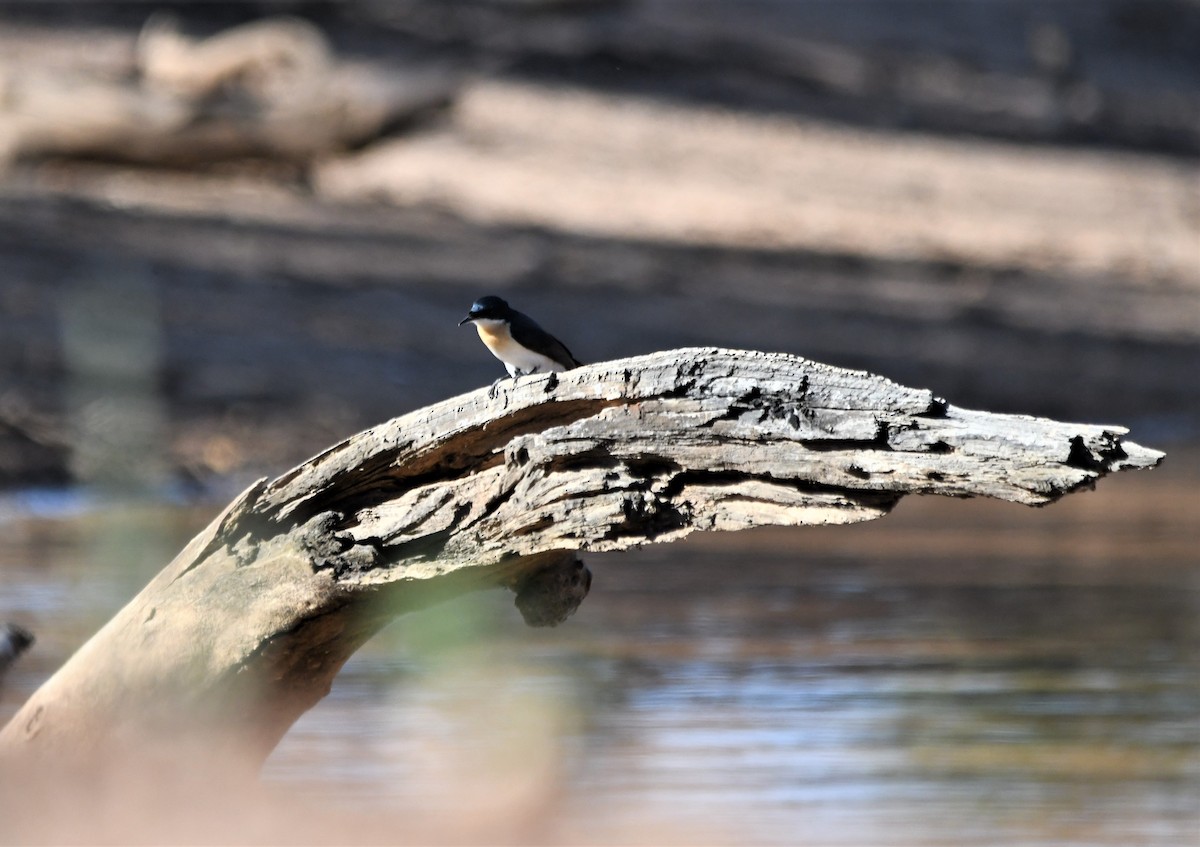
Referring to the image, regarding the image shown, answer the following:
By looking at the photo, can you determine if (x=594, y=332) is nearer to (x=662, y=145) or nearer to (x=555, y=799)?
(x=662, y=145)

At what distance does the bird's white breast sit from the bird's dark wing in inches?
0.5

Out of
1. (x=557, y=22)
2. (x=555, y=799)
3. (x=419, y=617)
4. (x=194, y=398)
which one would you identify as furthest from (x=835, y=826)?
(x=557, y=22)

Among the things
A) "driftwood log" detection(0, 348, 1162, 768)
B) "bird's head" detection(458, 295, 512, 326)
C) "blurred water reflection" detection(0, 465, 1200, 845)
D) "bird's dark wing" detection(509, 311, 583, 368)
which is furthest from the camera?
"bird's head" detection(458, 295, 512, 326)

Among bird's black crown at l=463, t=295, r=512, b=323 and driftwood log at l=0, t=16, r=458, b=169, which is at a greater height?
driftwood log at l=0, t=16, r=458, b=169

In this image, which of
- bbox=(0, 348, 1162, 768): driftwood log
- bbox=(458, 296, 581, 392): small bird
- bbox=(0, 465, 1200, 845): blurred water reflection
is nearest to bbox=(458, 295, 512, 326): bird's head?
bbox=(458, 296, 581, 392): small bird

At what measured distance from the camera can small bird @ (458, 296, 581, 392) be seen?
5.12 metres

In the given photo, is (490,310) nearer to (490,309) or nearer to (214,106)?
(490,309)

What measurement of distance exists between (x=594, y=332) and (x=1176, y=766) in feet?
26.3

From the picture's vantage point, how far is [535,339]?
16.8ft

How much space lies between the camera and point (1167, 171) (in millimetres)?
17062

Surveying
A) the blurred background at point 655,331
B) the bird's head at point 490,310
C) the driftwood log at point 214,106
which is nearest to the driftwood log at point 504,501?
the blurred background at point 655,331

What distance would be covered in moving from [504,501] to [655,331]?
29.9 ft

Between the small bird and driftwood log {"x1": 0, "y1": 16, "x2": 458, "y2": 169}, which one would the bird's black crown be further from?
Answer: driftwood log {"x1": 0, "y1": 16, "x2": 458, "y2": 169}

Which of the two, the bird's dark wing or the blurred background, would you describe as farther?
the blurred background
